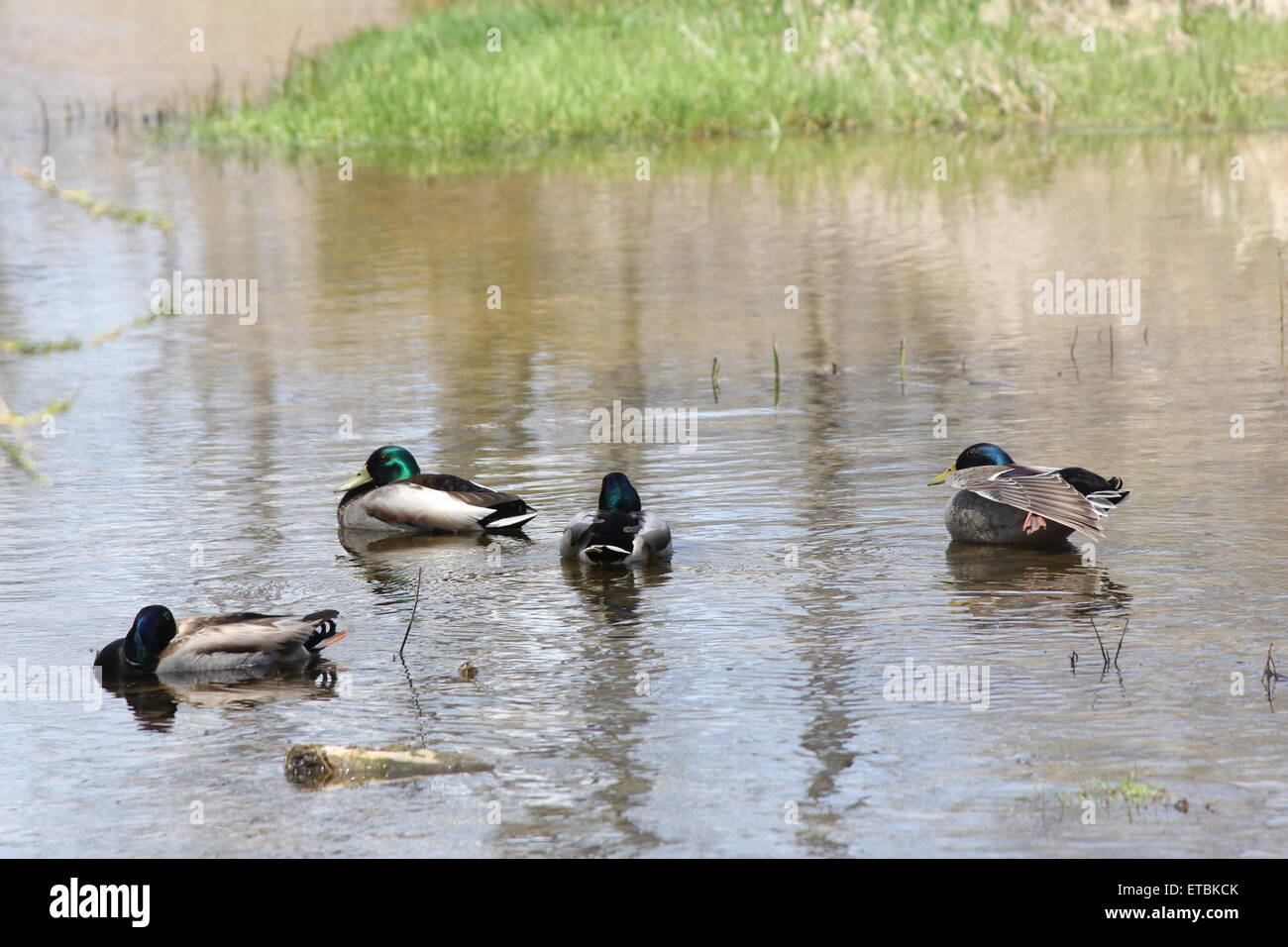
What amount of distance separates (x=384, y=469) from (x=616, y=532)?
1.95 m

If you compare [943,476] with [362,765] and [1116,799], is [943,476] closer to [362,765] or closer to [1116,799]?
[1116,799]

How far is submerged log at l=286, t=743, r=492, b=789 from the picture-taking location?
6523 mm

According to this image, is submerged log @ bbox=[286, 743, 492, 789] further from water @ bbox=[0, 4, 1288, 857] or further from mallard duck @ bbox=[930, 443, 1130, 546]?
mallard duck @ bbox=[930, 443, 1130, 546]

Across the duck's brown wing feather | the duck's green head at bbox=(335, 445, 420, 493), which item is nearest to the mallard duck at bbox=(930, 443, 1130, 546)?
the duck's brown wing feather

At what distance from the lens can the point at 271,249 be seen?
21.5 meters

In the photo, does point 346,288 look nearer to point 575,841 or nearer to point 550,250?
point 550,250

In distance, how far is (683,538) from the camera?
972cm

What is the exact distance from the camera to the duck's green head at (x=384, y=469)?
10.5 m

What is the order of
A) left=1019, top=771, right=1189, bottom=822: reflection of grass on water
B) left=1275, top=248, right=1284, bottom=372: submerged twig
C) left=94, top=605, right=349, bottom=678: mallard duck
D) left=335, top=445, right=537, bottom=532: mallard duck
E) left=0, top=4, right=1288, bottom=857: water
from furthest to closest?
left=1275, top=248, right=1284, bottom=372: submerged twig, left=335, top=445, right=537, bottom=532: mallard duck, left=94, top=605, right=349, bottom=678: mallard duck, left=0, top=4, right=1288, bottom=857: water, left=1019, top=771, right=1189, bottom=822: reflection of grass on water

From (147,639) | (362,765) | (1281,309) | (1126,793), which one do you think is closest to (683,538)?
(147,639)

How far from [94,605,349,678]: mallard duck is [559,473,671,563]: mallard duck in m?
1.67

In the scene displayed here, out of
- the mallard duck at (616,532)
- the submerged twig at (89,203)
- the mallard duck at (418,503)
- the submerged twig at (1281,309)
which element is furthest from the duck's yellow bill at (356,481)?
the submerged twig at (1281,309)

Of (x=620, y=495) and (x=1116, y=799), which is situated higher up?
(x=620, y=495)

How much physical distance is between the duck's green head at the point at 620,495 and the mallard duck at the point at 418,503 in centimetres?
64
